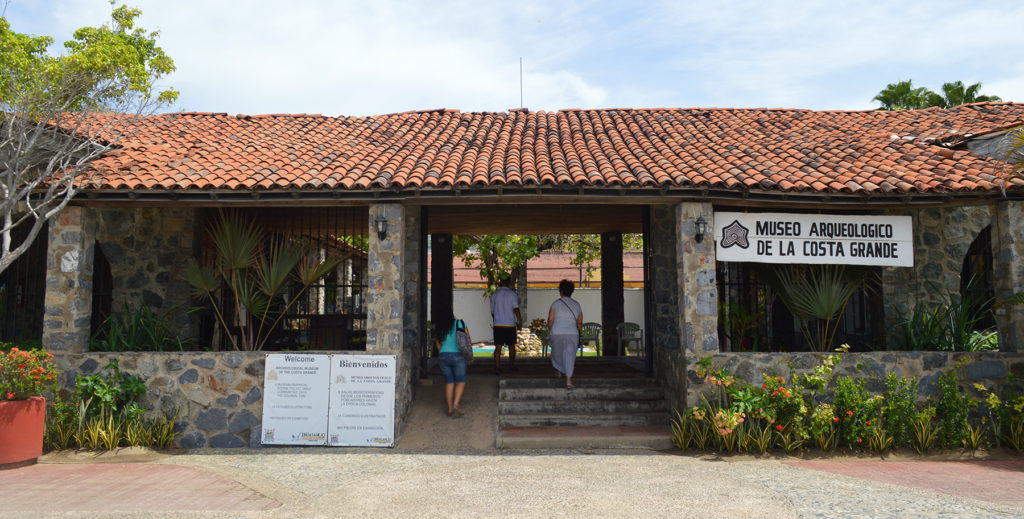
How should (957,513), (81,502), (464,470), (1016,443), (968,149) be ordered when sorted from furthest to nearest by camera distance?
(968,149)
(1016,443)
(464,470)
(81,502)
(957,513)

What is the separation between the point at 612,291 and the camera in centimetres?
1298

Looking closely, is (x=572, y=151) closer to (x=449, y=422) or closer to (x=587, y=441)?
(x=587, y=441)

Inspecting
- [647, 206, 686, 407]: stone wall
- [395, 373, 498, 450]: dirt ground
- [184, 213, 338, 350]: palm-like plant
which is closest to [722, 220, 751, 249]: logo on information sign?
[647, 206, 686, 407]: stone wall

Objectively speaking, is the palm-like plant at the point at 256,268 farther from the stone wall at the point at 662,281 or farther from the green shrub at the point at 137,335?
the stone wall at the point at 662,281

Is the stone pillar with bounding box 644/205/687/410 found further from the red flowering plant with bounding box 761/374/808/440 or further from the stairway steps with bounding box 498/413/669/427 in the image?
the red flowering plant with bounding box 761/374/808/440

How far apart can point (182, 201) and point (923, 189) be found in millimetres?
A: 8462

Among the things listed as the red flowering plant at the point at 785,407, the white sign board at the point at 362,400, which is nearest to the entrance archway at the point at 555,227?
A: the red flowering plant at the point at 785,407

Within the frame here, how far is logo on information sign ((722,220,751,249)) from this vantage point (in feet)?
25.5

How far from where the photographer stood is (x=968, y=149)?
9.05 m

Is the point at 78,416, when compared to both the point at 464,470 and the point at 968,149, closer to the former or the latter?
the point at 464,470

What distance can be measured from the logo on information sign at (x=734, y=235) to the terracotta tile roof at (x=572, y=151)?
547 mm

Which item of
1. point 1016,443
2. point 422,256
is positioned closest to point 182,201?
point 422,256

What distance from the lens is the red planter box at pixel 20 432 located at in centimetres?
654

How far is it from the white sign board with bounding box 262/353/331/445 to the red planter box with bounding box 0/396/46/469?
87.0 inches
